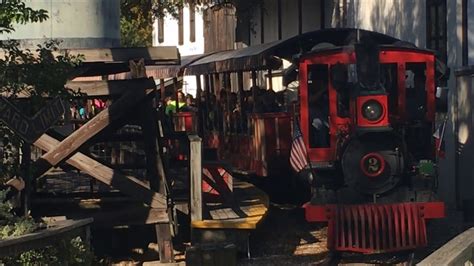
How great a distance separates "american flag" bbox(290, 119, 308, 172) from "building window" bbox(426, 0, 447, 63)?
434 cm

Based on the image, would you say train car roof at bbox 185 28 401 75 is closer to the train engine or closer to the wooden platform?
the train engine

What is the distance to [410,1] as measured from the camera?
59.4ft

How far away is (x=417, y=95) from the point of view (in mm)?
12969

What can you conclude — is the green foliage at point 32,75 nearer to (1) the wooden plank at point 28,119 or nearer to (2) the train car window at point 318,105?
(1) the wooden plank at point 28,119

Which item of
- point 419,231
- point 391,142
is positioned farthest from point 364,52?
point 419,231

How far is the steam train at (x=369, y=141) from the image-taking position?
11.9m

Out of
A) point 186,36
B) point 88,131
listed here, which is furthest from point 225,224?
point 186,36

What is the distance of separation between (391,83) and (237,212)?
2531mm

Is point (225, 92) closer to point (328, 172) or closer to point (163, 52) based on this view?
point (328, 172)

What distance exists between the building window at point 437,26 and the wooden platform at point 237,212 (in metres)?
3.98

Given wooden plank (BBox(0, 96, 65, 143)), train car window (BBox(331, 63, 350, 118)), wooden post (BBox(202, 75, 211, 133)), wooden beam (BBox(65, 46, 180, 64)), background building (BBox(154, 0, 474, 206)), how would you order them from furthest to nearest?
wooden post (BBox(202, 75, 211, 133)), background building (BBox(154, 0, 474, 206)), train car window (BBox(331, 63, 350, 118)), wooden beam (BBox(65, 46, 180, 64)), wooden plank (BBox(0, 96, 65, 143))

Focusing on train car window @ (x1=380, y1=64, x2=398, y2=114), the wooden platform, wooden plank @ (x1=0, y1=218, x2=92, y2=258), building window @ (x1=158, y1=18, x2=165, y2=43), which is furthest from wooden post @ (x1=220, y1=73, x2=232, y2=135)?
building window @ (x1=158, y1=18, x2=165, y2=43)

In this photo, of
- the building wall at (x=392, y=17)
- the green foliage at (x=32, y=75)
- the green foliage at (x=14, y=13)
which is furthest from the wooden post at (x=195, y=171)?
the building wall at (x=392, y=17)

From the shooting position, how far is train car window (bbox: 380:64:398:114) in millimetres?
12805
